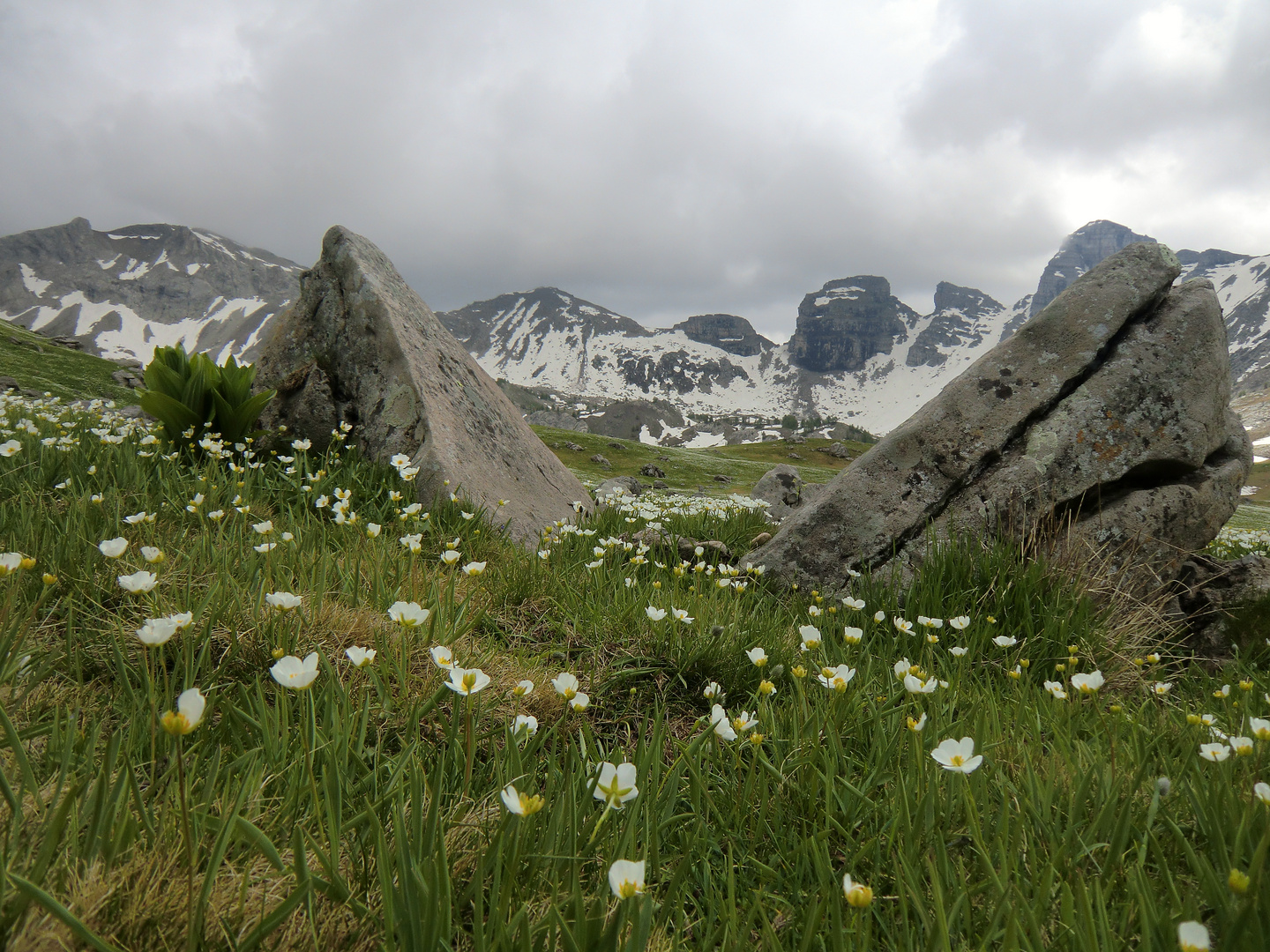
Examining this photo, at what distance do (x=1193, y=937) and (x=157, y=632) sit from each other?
2682mm

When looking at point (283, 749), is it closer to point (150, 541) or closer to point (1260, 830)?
point (150, 541)

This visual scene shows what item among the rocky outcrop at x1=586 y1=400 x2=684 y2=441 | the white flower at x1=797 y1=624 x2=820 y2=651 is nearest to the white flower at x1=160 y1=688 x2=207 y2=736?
the white flower at x1=797 y1=624 x2=820 y2=651

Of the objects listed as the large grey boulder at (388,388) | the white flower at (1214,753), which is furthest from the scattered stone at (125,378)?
the white flower at (1214,753)

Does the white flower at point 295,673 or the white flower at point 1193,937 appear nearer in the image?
the white flower at point 1193,937

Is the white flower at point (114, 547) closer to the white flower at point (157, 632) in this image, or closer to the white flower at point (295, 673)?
the white flower at point (157, 632)

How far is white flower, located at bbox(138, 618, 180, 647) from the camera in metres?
1.77

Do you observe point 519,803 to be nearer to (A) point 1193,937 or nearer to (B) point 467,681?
(B) point 467,681

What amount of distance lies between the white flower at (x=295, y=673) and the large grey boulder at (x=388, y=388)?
4163mm

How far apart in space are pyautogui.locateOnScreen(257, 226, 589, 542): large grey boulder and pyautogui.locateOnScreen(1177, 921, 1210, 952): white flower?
5203mm

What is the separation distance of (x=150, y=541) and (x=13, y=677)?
1.57 meters

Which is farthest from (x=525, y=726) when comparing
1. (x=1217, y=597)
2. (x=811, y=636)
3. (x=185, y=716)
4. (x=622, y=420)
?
(x=622, y=420)

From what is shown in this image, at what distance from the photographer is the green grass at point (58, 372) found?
31.9 m

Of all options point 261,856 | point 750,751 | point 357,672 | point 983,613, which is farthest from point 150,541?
point 983,613

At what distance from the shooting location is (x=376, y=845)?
1.49m
